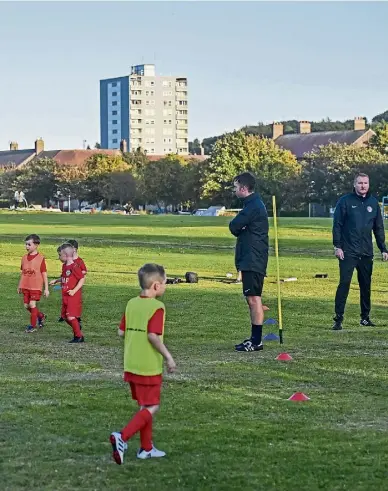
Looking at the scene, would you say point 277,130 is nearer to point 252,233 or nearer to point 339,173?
point 339,173

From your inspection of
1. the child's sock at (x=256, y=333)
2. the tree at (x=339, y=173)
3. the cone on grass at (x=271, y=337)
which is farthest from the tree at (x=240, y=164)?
the child's sock at (x=256, y=333)

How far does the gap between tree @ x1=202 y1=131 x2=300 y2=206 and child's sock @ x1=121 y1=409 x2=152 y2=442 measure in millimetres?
116360

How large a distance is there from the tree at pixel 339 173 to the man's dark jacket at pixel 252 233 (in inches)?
4050

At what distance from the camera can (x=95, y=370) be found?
38.5ft

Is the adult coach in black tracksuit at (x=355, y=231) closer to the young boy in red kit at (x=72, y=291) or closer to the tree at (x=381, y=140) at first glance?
the young boy in red kit at (x=72, y=291)

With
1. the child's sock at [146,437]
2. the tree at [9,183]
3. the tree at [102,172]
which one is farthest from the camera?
the tree at [9,183]

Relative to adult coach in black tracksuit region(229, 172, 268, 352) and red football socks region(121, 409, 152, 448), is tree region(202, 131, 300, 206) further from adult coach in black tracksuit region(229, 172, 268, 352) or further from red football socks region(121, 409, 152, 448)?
red football socks region(121, 409, 152, 448)

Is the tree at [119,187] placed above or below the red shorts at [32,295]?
above

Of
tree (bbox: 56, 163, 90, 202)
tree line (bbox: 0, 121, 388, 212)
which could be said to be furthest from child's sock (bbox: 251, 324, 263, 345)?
tree (bbox: 56, 163, 90, 202)

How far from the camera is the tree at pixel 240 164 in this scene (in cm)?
12700

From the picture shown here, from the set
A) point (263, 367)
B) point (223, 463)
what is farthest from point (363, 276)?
point (223, 463)

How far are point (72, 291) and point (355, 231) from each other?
4.15m

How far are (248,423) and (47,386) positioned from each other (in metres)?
2.58

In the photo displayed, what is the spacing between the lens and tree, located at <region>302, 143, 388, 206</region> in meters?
116
